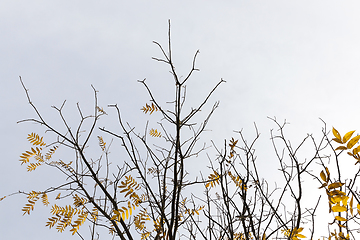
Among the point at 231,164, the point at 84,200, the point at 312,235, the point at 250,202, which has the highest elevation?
the point at 231,164

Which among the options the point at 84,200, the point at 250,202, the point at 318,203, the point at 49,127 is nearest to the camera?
the point at 318,203

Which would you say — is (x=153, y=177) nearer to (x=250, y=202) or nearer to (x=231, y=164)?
(x=231, y=164)

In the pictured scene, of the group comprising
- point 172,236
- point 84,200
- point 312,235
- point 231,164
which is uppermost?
point 231,164

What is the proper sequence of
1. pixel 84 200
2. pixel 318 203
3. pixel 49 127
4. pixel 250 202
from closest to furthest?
pixel 318 203 → pixel 49 127 → pixel 84 200 → pixel 250 202

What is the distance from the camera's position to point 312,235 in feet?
7.36

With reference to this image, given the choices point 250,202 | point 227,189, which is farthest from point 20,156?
point 250,202

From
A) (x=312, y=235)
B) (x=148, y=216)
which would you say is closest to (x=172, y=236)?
(x=148, y=216)

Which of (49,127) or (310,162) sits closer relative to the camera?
(310,162)

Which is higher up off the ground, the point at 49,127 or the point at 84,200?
the point at 49,127

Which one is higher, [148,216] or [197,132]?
[197,132]

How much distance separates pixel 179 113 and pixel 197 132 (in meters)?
0.40

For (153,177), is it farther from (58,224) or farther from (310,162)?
(310,162)

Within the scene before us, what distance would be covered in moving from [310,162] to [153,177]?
1497 mm

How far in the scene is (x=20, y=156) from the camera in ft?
9.00
